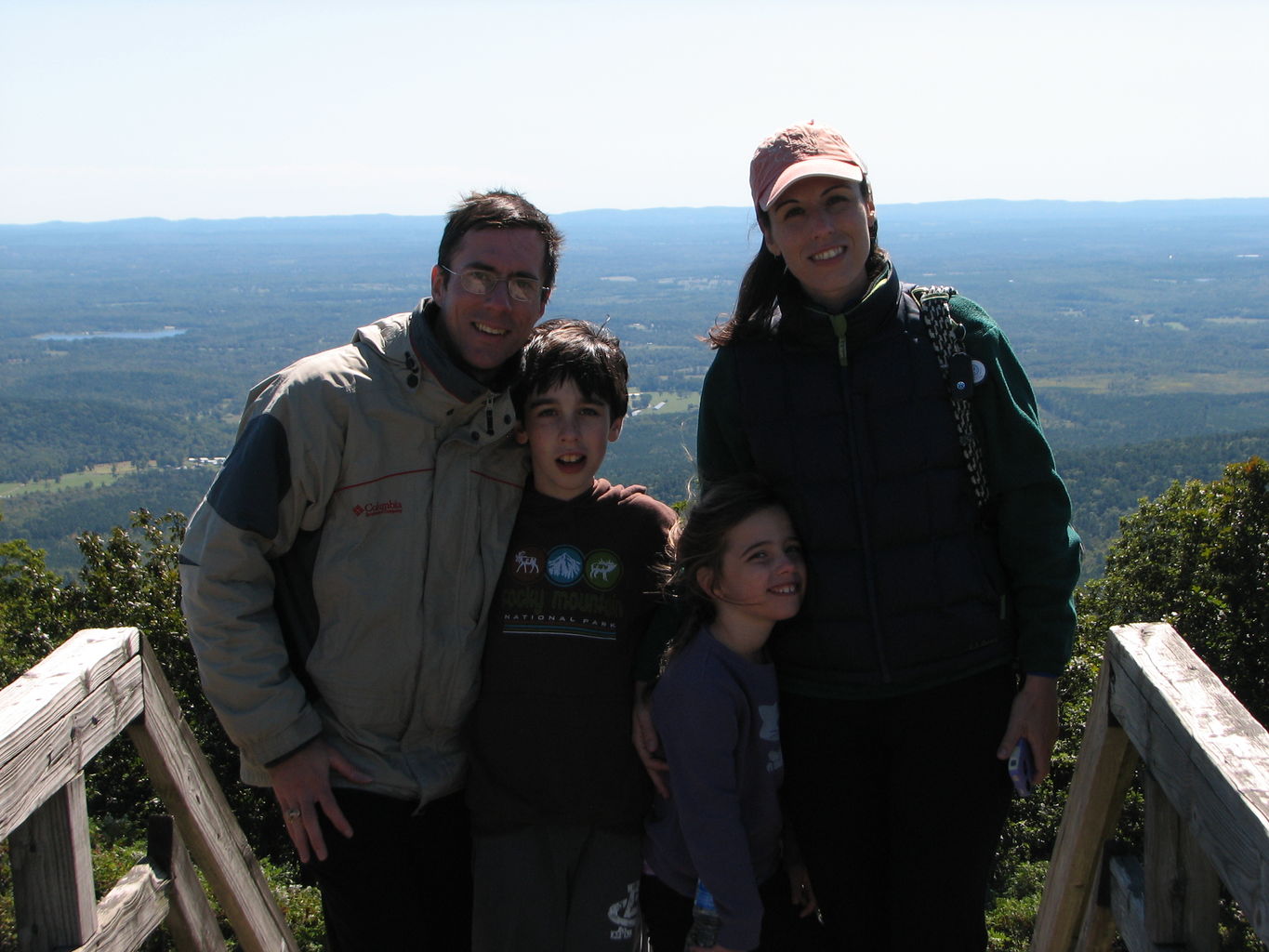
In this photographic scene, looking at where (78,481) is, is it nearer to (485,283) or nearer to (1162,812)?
(485,283)

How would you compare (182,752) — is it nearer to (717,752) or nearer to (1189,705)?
(717,752)

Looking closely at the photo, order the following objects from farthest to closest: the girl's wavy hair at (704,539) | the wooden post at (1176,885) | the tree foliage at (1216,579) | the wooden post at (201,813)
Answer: the tree foliage at (1216,579), the girl's wavy hair at (704,539), the wooden post at (201,813), the wooden post at (1176,885)

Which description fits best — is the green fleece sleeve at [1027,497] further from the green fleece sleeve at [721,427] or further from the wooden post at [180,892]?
the wooden post at [180,892]

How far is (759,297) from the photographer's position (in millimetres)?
2758

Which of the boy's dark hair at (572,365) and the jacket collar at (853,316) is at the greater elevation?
the jacket collar at (853,316)

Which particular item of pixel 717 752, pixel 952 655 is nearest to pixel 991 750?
pixel 952 655

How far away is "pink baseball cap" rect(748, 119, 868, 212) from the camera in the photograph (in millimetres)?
2531

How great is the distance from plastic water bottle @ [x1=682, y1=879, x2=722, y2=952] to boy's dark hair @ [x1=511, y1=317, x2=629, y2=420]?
129 centimetres

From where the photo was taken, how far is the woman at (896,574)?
99.0 inches

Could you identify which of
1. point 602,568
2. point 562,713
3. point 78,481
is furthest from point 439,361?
point 78,481

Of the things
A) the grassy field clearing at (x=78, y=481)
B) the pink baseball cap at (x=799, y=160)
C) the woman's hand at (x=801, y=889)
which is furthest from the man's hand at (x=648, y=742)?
the grassy field clearing at (x=78, y=481)

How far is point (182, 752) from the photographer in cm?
259

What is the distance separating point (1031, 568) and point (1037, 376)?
537ft

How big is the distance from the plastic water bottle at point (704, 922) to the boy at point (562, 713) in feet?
0.60
